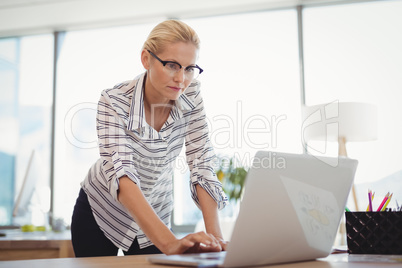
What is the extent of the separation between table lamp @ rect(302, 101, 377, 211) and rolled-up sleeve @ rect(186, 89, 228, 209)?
2046 mm

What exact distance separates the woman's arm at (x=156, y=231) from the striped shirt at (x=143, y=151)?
118 mm

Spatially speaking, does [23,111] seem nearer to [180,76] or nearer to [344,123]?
[344,123]

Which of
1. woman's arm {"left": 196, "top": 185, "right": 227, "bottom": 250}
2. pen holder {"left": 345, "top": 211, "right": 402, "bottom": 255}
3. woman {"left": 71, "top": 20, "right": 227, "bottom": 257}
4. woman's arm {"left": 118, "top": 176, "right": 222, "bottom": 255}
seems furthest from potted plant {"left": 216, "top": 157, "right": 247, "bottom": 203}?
pen holder {"left": 345, "top": 211, "right": 402, "bottom": 255}

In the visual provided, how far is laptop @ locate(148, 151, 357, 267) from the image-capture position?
2.53ft

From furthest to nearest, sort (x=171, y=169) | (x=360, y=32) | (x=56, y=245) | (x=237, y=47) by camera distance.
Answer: (x=237, y=47), (x=360, y=32), (x=56, y=245), (x=171, y=169)

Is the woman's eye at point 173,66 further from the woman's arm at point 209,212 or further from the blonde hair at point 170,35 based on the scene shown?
the woman's arm at point 209,212

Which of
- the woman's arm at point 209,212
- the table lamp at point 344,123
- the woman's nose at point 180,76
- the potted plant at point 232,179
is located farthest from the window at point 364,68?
the woman's nose at point 180,76

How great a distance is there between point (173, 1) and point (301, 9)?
131 centimetres

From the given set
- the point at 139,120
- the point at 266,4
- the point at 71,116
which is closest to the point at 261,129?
the point at 266,4

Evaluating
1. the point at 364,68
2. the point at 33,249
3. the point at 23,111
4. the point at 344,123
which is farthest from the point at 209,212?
the point at 23,111

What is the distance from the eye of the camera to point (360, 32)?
171 inches

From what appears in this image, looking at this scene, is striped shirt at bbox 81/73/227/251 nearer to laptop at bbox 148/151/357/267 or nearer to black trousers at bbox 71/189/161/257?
black trousers at bbox 71/189/161/257

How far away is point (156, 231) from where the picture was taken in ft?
3.73

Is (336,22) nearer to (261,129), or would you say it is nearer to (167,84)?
(261,129)
